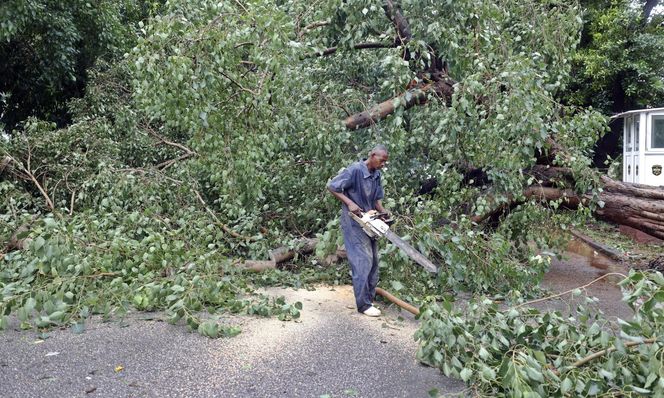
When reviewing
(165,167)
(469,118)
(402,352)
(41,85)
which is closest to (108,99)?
(41,85)

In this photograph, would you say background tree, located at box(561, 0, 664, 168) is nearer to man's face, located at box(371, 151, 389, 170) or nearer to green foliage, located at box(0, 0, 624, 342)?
green foliage, located at box(0, 0, 624, 342)

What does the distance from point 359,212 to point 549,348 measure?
1676 millimetres

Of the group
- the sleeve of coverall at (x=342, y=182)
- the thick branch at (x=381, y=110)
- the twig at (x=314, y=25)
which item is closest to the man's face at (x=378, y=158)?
the sleeve of coverall at (x=342, y=182)

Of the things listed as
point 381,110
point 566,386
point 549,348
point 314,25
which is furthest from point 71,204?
point 566,386

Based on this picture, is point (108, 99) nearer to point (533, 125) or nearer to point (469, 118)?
point (469, 118)

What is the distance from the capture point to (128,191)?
6301 mm

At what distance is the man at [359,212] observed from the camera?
462 centimetres

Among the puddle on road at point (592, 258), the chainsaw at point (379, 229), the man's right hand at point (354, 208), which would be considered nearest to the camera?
the chainsaw at point (379, 229)

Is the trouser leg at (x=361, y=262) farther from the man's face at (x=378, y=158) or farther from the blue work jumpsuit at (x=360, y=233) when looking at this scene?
the man's face at (x=378, y=158)

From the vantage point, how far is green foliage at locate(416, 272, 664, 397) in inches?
113

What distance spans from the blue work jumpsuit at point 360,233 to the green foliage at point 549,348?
85cm

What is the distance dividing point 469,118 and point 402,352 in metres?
2.92

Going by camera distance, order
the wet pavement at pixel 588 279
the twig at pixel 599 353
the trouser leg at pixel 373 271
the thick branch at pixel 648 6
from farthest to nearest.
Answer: the thick branch at pixel 648 6 → the wet pavement at pixel 588 279 → the trouser leg at pixel 373 271 → the twig at pixel 599 353

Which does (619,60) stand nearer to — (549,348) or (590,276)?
(590,276)
